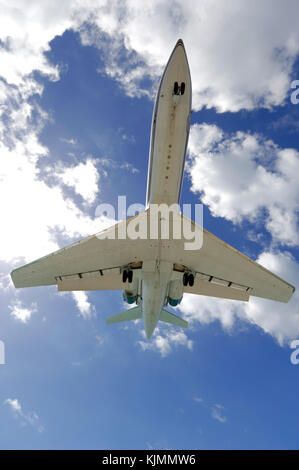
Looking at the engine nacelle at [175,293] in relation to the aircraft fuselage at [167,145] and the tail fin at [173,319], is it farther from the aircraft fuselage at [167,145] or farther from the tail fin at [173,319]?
the tail fin at [173,319]

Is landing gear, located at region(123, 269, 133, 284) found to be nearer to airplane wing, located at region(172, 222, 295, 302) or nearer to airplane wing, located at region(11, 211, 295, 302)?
airplane wing, located at region(11, 211, 295, 302)

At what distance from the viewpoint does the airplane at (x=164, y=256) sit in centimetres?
1752

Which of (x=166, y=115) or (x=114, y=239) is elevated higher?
(x=166, y=115)

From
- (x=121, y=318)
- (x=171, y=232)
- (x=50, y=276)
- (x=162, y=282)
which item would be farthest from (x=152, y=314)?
(x=50, y=276)

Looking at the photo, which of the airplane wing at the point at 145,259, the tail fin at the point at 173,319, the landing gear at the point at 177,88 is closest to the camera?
the landing gear at the point at 177,88

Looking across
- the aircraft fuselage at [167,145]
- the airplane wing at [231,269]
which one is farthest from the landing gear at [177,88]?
the airplane wing at [231,269]

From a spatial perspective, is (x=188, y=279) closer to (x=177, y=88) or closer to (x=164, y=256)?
(x=164, y=256)

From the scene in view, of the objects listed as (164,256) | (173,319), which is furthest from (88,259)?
(173,319)

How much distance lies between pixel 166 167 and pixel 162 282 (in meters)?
7.33

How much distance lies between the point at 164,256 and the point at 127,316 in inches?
293

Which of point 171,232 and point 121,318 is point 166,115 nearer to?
point 171,232

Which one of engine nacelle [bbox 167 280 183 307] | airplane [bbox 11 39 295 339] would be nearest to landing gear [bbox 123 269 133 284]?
airplane [bbox 11 39 295 339]

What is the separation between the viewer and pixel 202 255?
1902cm

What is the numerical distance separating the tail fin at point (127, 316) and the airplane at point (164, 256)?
82.8 inches
